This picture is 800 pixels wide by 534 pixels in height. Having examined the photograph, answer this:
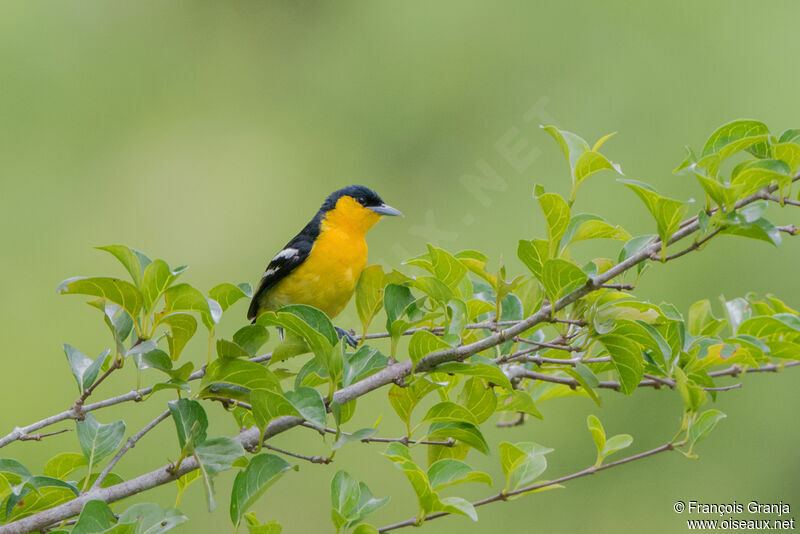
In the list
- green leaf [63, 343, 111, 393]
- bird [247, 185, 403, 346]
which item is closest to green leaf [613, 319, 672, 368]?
green leaf [63, 343, 111, 393]

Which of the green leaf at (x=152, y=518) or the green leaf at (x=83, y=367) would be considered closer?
the green leaf at (x=152, y=518)

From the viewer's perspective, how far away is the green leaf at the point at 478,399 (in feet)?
5.19

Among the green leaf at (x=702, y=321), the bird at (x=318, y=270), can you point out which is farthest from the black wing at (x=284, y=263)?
the green leaf at (x=702, y=321)

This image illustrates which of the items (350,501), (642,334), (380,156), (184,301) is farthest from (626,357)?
(380,156)

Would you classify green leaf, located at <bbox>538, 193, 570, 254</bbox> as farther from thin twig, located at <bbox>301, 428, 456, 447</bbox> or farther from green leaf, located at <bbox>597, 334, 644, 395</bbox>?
thin twig, located at <bbox>301, 428, 456, 447</bbox>

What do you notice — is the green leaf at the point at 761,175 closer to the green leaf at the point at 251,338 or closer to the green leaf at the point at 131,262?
the green leaf at the point at 251,338

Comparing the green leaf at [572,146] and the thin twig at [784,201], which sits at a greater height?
the green leaf at [572,146]

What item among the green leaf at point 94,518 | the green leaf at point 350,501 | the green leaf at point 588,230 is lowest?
the green leaf at point 350,501

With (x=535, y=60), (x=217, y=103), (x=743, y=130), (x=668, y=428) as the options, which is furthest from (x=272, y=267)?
(x=217, y=103)

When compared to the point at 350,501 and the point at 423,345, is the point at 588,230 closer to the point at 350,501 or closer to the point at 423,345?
the point at 423,345

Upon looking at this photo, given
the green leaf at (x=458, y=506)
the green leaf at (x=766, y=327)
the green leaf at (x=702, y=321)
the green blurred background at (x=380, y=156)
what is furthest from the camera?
the green blurred background at (x=380, y=156)

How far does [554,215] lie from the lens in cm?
147

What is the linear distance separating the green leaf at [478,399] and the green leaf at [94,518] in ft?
2.20

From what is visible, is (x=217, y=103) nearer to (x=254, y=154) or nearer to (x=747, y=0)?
(x=254, y=154)
